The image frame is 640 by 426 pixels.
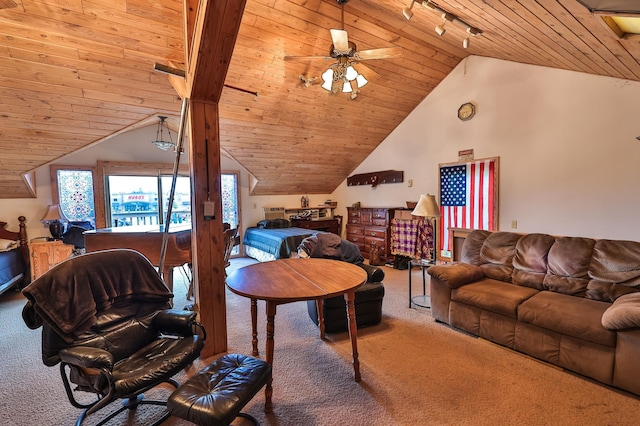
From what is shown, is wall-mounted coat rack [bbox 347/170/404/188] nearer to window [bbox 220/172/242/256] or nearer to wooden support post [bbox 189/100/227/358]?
window [bbox 220/172/242/256]

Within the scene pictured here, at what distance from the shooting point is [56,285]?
1.74 m

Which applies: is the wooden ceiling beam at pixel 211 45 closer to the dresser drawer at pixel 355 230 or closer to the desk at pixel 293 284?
the desk at pixel 293 284

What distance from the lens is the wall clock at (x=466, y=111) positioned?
15.4ft

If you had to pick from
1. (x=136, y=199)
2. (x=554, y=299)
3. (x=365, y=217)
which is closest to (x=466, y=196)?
(x=365, y=217)

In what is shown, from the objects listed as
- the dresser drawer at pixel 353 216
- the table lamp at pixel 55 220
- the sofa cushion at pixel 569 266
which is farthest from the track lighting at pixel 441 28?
the table lamp at pixel 55 220

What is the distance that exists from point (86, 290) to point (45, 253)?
3.66 meters

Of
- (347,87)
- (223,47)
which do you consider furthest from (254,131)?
(223,47)

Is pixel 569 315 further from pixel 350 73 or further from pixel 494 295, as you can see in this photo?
pixel 350 73

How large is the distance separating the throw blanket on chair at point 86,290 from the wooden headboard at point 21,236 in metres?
3.78

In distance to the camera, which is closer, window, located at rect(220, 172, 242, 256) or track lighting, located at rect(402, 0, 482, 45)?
track lighting, located at rect(402, 0, 482, 45)

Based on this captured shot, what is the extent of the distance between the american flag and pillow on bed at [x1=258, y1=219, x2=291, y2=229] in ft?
10.9

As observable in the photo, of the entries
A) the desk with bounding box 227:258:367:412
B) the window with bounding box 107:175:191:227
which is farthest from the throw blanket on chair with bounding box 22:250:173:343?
the window with bounding box 107:175:191:227

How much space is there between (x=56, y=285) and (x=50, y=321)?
8.2 inches

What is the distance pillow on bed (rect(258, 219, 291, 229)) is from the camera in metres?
6.42
